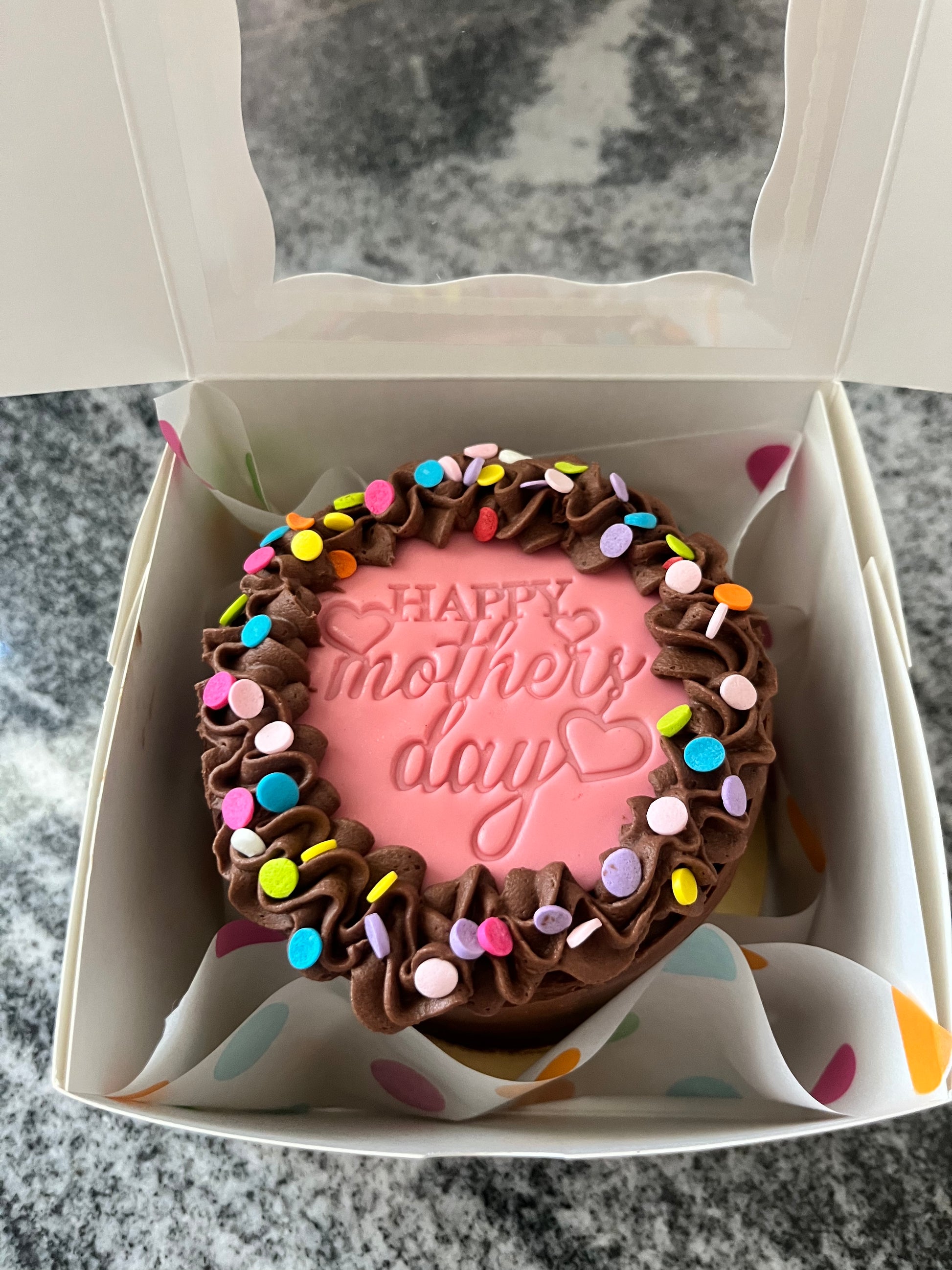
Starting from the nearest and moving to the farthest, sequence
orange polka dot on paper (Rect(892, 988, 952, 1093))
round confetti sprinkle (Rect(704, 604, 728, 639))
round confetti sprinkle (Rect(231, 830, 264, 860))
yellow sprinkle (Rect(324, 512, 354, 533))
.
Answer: orange polka dot on paper (Rect(892, 988, 952, 1093))
round confetti sprinkle (Rect(231, 830, 264, 860))
round confetti sprinkle (Rect(704, 604, 728, 639))
yellow sprinkle (Rect(324, 512, 354, 533))

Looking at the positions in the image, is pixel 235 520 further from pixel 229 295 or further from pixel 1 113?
pixel 1 113

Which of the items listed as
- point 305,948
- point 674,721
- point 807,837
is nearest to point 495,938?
point 305,948

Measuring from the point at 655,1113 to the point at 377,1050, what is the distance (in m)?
0.28

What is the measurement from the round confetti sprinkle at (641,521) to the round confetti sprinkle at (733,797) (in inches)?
12.2

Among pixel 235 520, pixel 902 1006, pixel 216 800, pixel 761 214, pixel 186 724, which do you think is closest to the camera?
pixel 902 1006

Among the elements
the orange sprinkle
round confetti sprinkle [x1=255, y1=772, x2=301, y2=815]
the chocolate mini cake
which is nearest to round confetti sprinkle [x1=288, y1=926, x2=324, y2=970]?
the chocolate mini cake

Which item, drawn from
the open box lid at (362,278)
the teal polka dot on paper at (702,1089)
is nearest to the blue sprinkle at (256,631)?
the open box lid at (362,278)

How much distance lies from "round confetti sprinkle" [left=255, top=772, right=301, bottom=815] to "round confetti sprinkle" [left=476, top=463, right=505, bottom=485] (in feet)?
1.35

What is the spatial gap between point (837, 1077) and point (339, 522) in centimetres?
74

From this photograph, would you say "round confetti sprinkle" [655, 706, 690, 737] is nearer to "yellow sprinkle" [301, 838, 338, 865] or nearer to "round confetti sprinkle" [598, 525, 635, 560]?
"round confetti sprinkle" [598, 525, 635, 560]

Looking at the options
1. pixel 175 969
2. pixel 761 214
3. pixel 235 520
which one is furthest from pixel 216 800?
pixel 761 214

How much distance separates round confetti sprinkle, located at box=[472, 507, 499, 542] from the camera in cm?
114

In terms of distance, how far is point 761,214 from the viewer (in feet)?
3.58

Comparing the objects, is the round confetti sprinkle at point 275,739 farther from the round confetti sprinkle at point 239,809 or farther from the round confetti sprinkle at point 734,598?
the round confetti sprinkle at point 734,598
